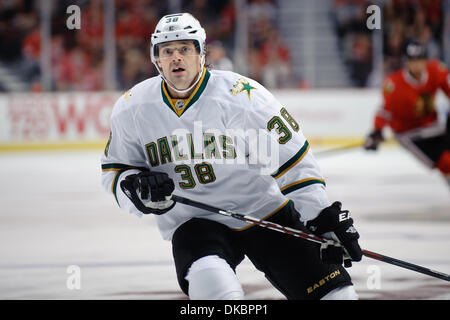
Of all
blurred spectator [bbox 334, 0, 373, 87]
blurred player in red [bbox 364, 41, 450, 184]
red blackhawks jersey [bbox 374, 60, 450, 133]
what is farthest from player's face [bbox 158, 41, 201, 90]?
blurred spectator [bbox 334, 0, 373, 87]

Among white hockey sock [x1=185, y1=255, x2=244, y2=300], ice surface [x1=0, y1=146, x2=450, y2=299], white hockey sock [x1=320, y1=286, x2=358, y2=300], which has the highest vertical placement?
white hockey sock [x1=185, y1=255, x2=244, y2=300]

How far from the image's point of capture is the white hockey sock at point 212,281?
2.11 m

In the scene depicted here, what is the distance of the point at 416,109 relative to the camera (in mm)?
5379

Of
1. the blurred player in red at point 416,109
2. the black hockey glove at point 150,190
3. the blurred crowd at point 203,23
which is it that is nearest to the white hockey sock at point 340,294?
the black hockey glove at point 150,190

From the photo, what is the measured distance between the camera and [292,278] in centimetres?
227

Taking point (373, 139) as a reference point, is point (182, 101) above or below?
above

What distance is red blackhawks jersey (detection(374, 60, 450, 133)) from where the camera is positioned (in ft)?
17.4

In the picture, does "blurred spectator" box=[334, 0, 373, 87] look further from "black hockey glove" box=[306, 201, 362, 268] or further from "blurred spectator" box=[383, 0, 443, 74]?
"black hockey glove" box=[306, 201, 362, 268]

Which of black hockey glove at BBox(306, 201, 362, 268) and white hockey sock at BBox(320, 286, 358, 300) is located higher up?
black hockey glove at BBox(306, 201, 362, 268)

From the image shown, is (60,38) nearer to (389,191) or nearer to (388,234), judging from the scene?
(389,191)

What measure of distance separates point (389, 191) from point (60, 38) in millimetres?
5400

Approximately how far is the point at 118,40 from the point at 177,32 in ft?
25.2

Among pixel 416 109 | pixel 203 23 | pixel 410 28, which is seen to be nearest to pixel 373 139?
pixel 416 109

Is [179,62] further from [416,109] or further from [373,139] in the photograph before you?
[416,109]
